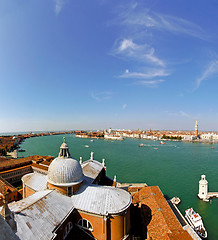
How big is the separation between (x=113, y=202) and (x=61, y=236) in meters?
2.46

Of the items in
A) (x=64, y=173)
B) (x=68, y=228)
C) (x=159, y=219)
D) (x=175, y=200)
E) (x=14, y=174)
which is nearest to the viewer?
(x=68, y=228)

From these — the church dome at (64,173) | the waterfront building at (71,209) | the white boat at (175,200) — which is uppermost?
the church dome at (64,173)

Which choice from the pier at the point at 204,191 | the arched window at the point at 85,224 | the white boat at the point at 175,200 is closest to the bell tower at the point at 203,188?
the pier at the point at 204,191

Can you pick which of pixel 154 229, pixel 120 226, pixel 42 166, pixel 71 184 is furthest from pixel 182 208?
pixel 42 166

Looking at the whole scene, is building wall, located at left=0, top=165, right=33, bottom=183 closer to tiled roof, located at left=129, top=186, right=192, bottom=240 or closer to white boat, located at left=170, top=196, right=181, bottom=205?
tiled roof, located at left=129, top=186, right=192, bottom=240

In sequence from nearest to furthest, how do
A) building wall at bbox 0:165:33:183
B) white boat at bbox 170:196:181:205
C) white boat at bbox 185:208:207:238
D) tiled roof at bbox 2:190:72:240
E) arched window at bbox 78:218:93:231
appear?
tiled roof at bbox 2:190:72:240 < arched window at bbox 78:218:93:231 < white boat at bbox 185:208:207:238 < white boat at bbox 170:196:181:205 < building wall at bbox 0:165:33:183

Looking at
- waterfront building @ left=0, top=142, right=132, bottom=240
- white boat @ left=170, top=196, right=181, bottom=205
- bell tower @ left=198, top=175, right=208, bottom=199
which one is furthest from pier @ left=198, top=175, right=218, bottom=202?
waterfront building @ left=0, top=142, right=132, bottom=240

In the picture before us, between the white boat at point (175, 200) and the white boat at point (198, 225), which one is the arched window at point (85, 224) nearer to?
the white boat at point (198, 225)

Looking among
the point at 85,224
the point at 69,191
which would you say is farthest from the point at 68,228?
the point at 69,191

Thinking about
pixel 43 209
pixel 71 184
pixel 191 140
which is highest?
pixel 71 184

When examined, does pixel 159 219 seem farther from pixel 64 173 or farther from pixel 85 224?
pixel 64 173

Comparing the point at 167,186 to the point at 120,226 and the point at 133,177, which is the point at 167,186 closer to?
the point at 133,177

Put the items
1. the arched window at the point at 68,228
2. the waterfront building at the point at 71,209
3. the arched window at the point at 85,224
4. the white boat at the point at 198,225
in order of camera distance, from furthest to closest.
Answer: the white boat at the point at 198,225 < the arched window at the point at 85,224 < the arched window at the point at 68,228 < the waterfront building at the point at 71,209

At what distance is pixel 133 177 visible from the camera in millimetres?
20453
